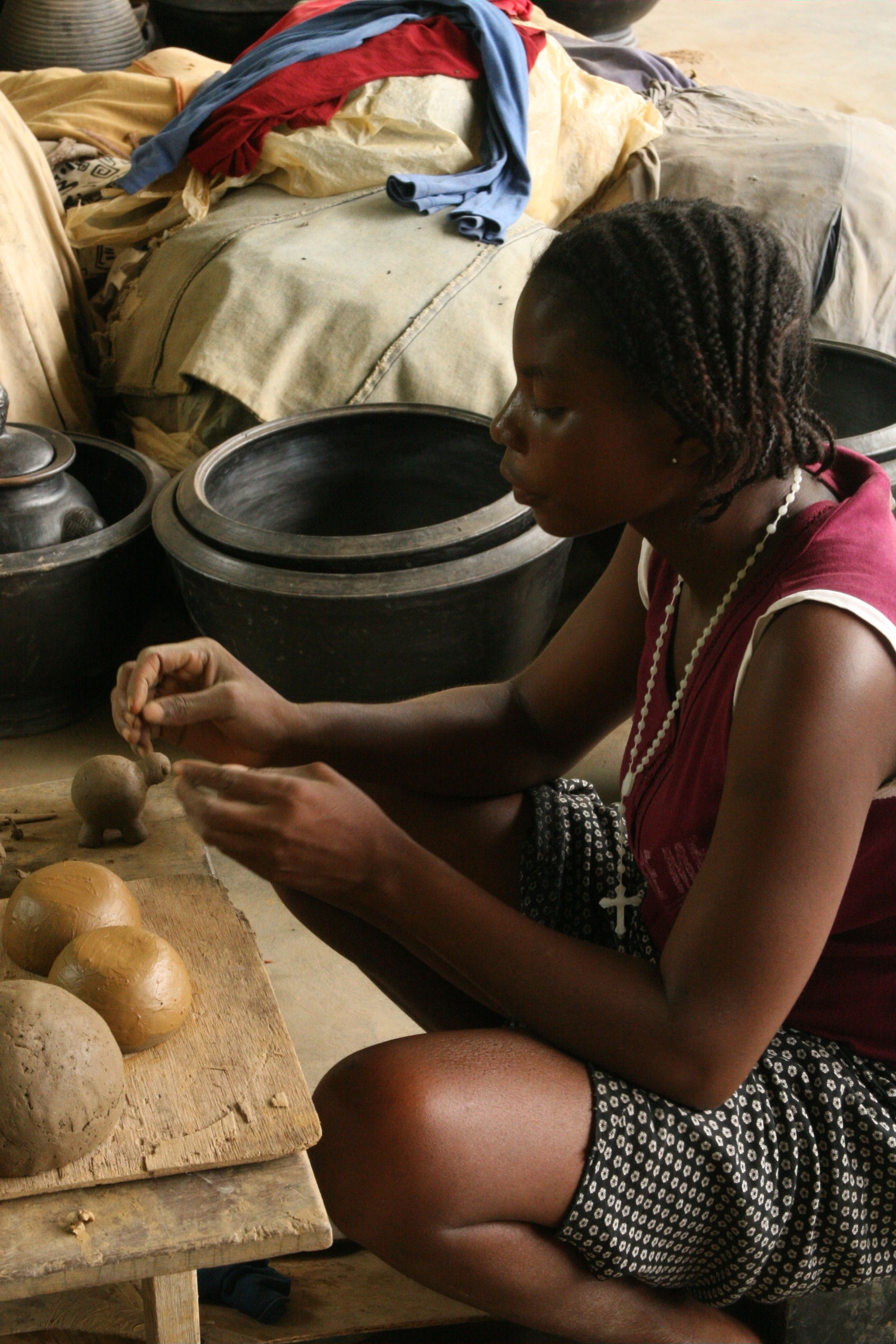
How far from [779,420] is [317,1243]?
900mm

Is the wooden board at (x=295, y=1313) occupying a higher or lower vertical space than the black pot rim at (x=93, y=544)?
lower

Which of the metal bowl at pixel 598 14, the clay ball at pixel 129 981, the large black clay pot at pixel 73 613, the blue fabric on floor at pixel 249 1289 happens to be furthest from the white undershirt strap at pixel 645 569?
the metal bowl at pixel 598 14

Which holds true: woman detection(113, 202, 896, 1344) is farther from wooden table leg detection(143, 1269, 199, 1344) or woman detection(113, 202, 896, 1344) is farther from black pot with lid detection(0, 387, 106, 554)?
black pot with lid detection(0, 387, 106, 554)

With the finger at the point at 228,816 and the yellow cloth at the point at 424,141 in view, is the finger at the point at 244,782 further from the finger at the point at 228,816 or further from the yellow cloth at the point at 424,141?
the yellow cloth at the point at 424,141

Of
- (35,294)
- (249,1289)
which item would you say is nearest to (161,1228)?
(249,1289)

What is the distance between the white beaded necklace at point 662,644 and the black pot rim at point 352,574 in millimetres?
949

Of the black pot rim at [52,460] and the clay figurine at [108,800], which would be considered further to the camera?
the black pot rim at [52,460]

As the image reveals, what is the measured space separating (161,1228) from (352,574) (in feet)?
5.22

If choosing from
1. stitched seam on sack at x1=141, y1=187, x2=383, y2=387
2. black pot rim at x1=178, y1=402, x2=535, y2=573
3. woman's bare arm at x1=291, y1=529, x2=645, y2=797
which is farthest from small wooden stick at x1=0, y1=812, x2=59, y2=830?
stitched seam on sack at x1=141, y1=187, x2=383, y2=387

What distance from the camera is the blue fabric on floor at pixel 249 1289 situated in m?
1.52

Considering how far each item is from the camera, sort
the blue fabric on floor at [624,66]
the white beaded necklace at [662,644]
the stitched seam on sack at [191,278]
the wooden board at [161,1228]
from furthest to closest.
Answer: the blue fabric on floor at [624,66], the stitched seam on sack at [191,278], the white beaded necklace at [662,644], the wooden board at [161,1228]

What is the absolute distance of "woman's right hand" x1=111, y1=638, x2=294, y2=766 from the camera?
149 centimetres

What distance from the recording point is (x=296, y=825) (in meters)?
1.24

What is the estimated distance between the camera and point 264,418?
3.04 metres
